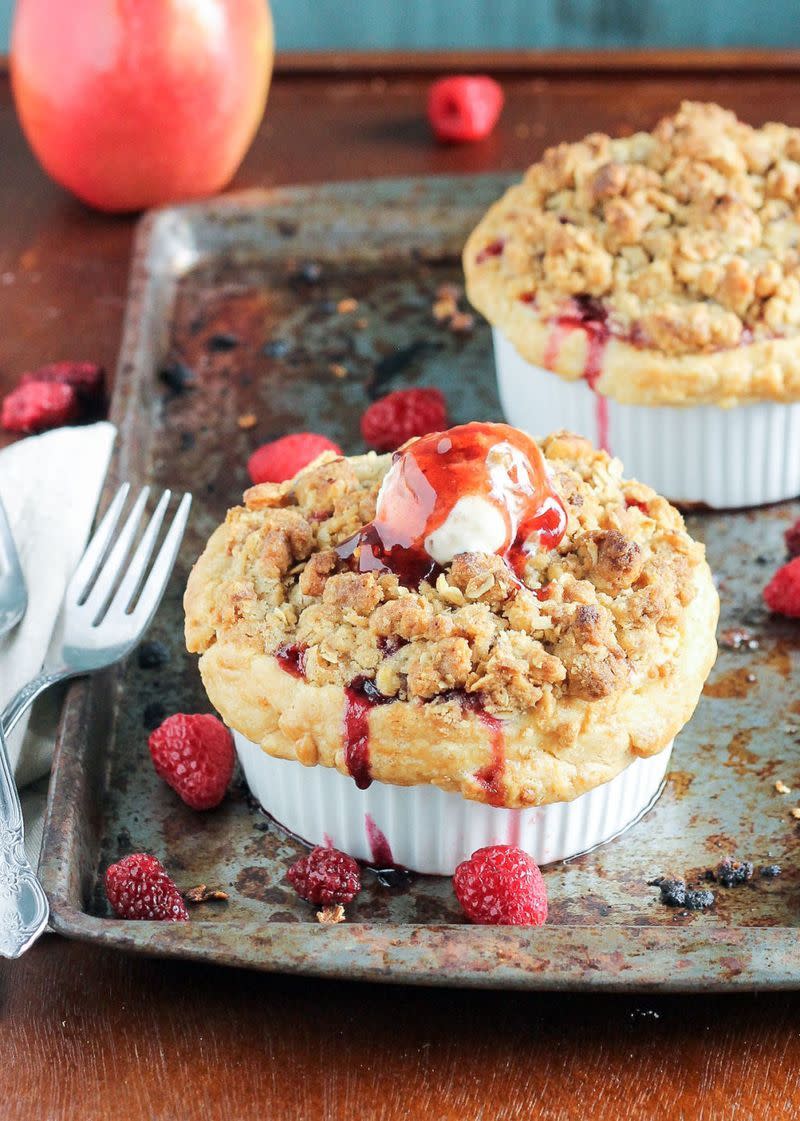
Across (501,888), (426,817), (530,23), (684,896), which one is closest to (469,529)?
(426,817)

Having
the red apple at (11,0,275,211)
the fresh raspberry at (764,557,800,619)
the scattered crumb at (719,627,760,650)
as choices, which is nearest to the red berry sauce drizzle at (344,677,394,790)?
the scattered crumb at (719,627,760,650)

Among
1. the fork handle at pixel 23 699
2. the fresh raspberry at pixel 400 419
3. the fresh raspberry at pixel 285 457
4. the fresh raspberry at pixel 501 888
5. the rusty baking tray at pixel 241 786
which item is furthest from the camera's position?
the fresh raspberry at pixel 400 419

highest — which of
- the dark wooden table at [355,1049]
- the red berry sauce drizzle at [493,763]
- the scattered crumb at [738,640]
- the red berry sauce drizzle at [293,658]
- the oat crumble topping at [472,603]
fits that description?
the oat crumble topping at [472,603]

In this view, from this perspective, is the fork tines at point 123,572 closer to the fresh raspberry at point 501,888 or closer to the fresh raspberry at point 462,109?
the fresh raspberry at point 501,888

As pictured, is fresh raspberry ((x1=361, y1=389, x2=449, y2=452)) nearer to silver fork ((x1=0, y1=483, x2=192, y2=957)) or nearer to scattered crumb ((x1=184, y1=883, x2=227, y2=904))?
silver fork ((x1=0, y1=483, x2=192, y2=957))

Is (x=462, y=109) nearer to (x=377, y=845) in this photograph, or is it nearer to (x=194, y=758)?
(x=194, y=758)

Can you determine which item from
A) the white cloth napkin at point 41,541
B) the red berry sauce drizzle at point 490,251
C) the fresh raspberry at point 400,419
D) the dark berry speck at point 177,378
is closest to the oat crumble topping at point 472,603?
the white cloth napkin at point 41,541
